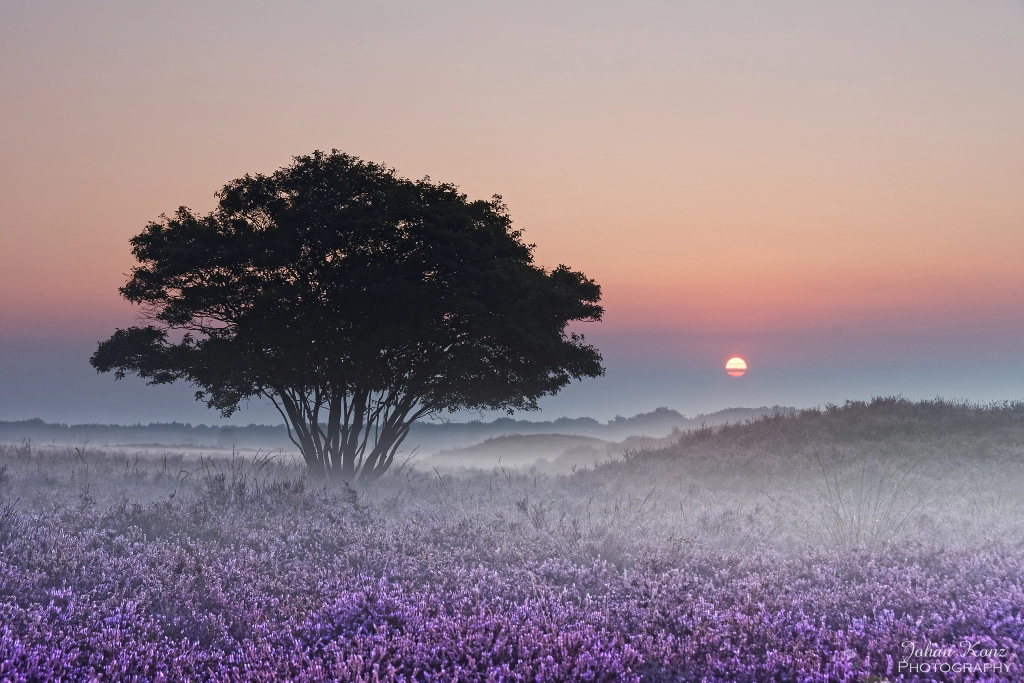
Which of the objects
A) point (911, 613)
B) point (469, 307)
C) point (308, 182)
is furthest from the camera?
point (308, 182)

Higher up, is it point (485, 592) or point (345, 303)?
point (345, 303)

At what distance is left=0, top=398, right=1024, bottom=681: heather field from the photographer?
15.6 feet

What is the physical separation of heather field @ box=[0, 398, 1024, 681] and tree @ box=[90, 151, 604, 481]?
17.1 ft

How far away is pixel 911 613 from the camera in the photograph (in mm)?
6086

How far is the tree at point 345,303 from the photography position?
16891mm

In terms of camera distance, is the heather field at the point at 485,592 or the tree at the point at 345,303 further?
the tree at the point at 345,303

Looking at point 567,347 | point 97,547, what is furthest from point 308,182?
point 97,547

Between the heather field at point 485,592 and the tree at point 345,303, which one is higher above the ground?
the tree at point 345,303

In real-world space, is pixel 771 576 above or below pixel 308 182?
below

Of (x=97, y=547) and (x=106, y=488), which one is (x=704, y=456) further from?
(x=97, y=547)

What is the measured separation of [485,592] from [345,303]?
11957 mm

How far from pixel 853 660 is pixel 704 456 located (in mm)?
19329

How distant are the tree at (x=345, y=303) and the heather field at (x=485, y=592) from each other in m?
5.23

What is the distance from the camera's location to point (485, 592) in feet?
20.9
